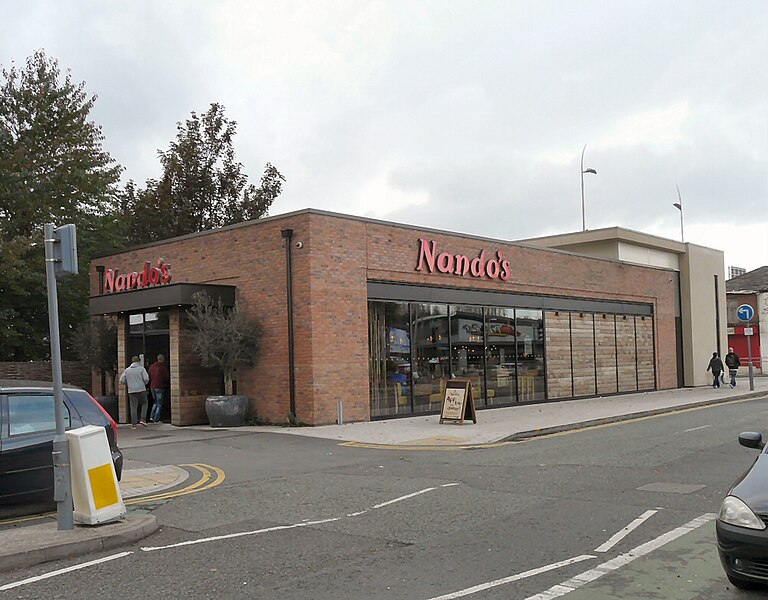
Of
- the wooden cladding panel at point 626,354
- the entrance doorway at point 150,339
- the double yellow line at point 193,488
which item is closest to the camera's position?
the double yellow line at point 193,488

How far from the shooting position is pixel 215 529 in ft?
26.8

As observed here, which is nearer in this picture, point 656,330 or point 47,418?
point 47,418

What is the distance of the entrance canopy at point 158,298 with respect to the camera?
746 inches

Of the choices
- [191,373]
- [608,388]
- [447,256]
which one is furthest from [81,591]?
[608,388]

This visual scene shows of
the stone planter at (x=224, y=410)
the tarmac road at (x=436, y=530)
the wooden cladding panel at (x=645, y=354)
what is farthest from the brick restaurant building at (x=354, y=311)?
the tarmac road at (x=436, y=530)

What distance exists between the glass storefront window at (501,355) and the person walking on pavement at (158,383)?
30.9ft

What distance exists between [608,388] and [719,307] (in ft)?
38.4

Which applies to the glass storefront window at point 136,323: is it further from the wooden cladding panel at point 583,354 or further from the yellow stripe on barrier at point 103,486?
the wooden cladding panel at point 583,354

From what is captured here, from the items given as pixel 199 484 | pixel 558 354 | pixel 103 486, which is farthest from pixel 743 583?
pixel 558 354

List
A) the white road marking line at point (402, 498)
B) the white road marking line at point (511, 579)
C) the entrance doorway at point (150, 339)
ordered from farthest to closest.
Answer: the entrance doorway at point (150, 339) → the white road marking line at point (402, 498) → the white road marking line at point (511, 579)

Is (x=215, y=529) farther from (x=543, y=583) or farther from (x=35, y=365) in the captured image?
(x=35, y=365)

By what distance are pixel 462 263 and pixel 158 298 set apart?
862cm

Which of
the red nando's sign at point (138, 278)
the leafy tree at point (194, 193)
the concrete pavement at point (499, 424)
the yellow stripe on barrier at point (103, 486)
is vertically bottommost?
the concrete pavement at point (499, 424)

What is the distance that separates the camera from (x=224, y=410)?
1872 cm
